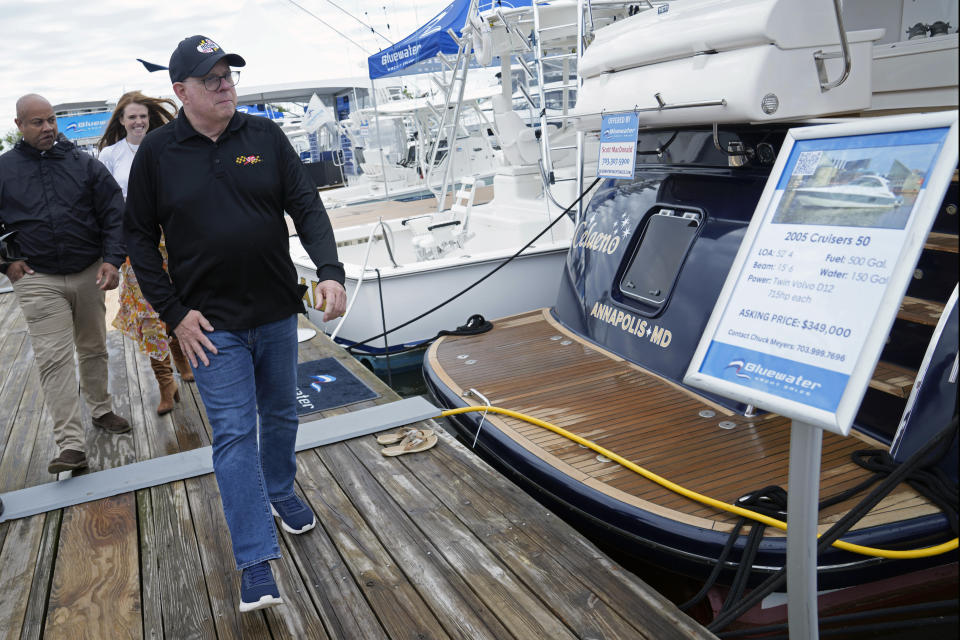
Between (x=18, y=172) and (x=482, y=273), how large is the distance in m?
4.02

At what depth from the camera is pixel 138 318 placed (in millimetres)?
4469

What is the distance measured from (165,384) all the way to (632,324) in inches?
111

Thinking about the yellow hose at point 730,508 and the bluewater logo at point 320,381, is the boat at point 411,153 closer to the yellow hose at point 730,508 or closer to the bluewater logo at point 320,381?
the bluewater logo at point 320,381

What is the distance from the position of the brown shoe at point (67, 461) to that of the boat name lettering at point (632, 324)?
9.65ft

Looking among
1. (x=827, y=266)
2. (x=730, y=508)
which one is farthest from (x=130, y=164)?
(x=827, y=266)

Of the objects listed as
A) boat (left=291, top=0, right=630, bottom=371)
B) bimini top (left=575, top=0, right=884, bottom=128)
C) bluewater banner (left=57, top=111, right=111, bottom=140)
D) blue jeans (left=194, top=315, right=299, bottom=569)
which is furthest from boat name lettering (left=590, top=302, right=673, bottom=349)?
bluewater banner (left=57, top=111, right=111, bottom=140)

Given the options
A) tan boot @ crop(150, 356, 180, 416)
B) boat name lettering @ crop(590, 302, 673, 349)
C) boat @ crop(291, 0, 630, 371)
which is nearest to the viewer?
boat name lettering @ crop(590, 302, 673, 349)

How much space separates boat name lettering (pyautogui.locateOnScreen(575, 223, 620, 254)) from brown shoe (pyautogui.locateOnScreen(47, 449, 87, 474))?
3152 mm

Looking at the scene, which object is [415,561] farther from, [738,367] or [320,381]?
[320,381]

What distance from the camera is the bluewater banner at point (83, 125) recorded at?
148 ft

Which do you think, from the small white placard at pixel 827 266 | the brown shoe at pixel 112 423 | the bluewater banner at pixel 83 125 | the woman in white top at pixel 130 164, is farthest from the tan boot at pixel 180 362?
the bluewater banner at pixel 83 125

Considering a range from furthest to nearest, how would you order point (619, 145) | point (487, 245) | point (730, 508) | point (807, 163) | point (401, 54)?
point (401, 54) → point (487, 245) → point (619, 145) → point (730, 508) → point (807, 163)

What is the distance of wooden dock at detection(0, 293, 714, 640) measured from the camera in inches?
97.9

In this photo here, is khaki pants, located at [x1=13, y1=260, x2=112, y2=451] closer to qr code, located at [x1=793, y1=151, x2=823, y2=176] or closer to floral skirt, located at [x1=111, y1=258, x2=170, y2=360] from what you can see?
floral skirt, located at [x1=111, y1=258, x2=170, y2=360]
